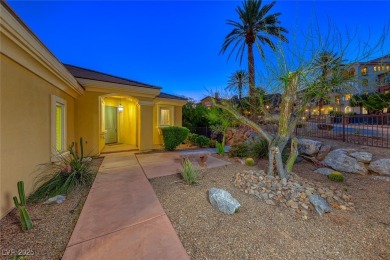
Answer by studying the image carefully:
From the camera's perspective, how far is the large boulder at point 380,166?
495cm

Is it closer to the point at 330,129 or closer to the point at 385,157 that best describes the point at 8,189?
the point at 385,157

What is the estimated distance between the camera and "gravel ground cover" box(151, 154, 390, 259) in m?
2.35

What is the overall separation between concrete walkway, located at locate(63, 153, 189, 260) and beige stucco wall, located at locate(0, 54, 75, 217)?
1.36m

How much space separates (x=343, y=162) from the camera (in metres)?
5.71

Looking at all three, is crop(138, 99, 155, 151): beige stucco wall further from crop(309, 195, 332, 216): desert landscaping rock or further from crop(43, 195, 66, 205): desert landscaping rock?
crop(309, 195, 332, 216): desert landscaping rock

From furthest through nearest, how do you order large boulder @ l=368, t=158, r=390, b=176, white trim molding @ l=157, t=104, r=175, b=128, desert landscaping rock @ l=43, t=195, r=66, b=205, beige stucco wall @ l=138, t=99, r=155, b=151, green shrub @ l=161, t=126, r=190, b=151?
white trim molding @ l=157, t=104, r=175, b=128 < green shrub @ l=161, t=126, r=190, b=151 < beige stucco wall @ l=138, t=99, r=155, b=151 < large boulder @ l=368, t=158, r=390, b=176 < desert landscaping rock @ l=43, t=195, r=66, b=205

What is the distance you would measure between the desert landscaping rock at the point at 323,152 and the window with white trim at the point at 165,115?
8902 mm

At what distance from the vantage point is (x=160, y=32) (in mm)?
37312

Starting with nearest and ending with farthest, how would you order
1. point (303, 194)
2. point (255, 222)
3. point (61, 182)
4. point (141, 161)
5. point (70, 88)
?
1. point (255, 222)
2. point (303, 194)
3. point (61, 182)
4. point (70, 88)
5. point (141, 161)

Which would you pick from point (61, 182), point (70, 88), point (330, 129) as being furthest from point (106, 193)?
point (330, 129)

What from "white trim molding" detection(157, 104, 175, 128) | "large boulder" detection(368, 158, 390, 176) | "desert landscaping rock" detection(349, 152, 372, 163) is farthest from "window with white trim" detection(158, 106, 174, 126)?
"large boulder" detection(368, 158, 390, 176)

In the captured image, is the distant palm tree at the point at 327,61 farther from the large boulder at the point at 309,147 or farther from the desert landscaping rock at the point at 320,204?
the large boulder at the point at 309,147

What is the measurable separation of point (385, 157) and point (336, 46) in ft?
14.1

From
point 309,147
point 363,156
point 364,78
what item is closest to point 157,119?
point 309,147
